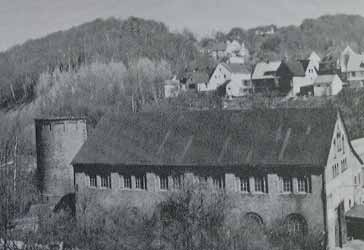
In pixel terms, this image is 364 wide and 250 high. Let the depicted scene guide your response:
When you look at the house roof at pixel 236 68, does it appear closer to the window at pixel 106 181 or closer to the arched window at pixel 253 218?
the window at pixel 106 181

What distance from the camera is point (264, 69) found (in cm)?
8250

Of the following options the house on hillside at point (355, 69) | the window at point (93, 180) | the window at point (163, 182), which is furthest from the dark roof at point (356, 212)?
the house on hillside at point (355, 69)

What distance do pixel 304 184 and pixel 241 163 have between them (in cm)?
361

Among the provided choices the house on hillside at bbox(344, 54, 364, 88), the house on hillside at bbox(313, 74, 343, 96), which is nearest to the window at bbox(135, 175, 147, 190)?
the house on hillside at bbox(313, 74, 343, 96)

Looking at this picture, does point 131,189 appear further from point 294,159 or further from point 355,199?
point 355,199

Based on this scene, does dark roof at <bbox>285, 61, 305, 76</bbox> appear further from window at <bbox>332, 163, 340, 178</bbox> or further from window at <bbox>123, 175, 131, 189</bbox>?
window at <bbox>123, 175, 131, 189</bbox>

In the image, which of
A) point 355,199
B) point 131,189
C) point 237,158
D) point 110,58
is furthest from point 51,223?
point 110,58

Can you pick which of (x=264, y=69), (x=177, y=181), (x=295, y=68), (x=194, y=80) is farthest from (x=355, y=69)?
(x=177, y=181)

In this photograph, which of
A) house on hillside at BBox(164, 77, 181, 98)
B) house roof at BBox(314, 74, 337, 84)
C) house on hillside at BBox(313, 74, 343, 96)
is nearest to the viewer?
house on hillside at BBox(313, 74, 343, 96)

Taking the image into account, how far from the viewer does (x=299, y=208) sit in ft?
100.0

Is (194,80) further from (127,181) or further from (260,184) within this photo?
(260,184)

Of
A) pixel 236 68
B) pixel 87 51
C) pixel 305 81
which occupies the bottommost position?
pixel 305 81

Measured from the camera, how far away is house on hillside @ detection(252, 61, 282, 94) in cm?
7800

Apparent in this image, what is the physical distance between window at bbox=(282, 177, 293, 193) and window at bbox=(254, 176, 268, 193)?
3.33ft
